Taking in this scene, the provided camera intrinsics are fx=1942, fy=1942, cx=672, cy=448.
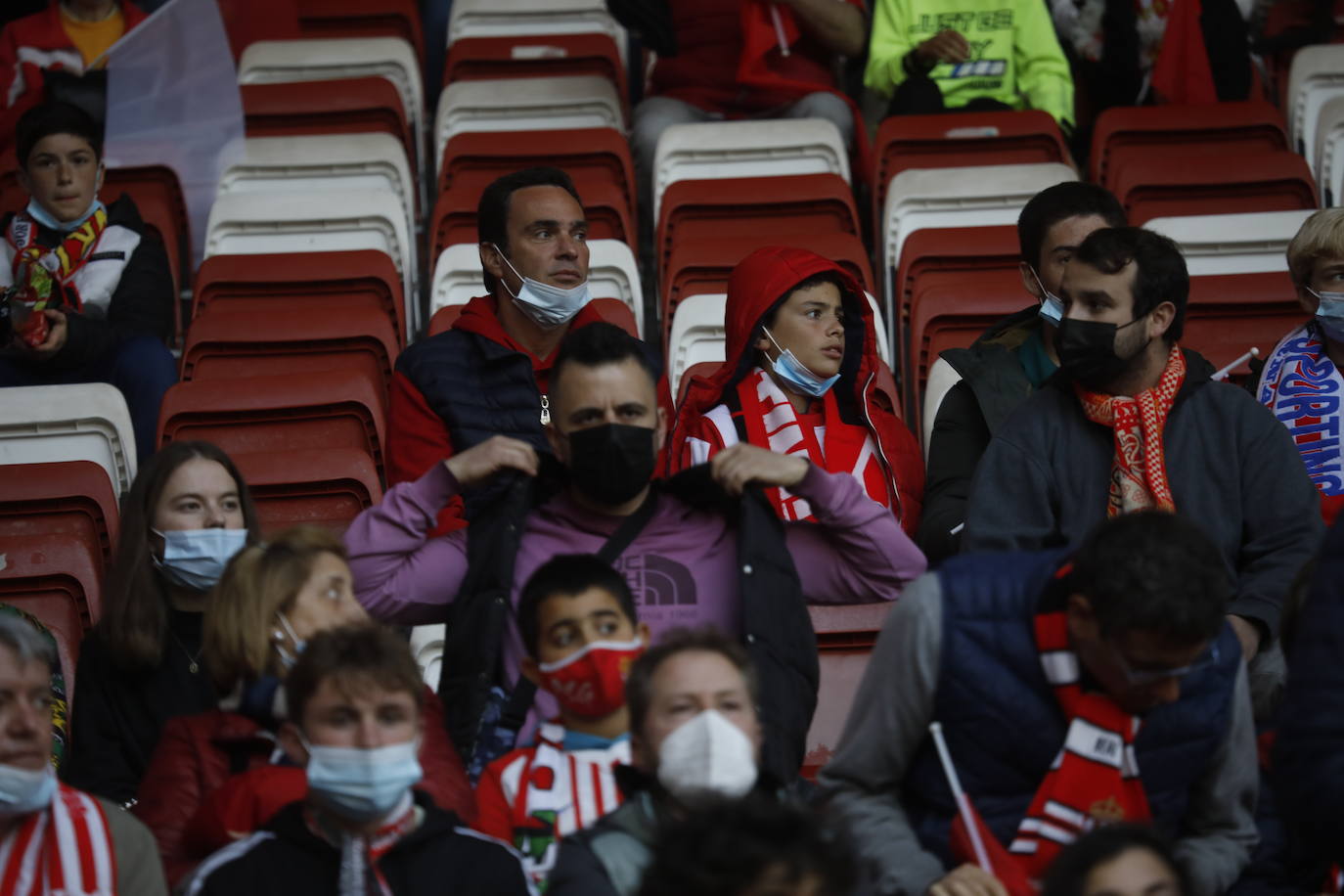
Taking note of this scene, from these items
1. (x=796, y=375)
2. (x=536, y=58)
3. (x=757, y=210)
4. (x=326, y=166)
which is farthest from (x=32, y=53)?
(x=796, y=375)

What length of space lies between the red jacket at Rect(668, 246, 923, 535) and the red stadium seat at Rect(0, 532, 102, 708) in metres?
1.26

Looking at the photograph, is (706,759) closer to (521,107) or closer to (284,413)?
(284,413)

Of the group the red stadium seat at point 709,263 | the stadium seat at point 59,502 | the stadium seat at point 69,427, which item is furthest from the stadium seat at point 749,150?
the stadium seat at point 59,502

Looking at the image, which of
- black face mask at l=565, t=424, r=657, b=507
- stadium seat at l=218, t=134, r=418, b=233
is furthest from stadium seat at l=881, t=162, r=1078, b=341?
black face mask at l=565, t=424, r=657, b=507

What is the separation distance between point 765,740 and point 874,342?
1.52 metres

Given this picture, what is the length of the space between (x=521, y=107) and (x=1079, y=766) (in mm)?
3995

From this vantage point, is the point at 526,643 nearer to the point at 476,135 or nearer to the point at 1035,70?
the point at 476,135

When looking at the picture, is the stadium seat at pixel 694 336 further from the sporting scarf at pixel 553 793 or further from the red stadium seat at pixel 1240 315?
the sporting scarf at pixel 553 793

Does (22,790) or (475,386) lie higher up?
(475,386)

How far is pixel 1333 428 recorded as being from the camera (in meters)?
4.13

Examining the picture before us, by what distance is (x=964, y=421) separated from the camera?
4.26 m

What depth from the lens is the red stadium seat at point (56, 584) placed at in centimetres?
397

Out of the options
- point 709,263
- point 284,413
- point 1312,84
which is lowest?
point 284,413

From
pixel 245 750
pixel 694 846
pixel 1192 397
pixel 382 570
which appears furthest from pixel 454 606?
pixel 1192 397
